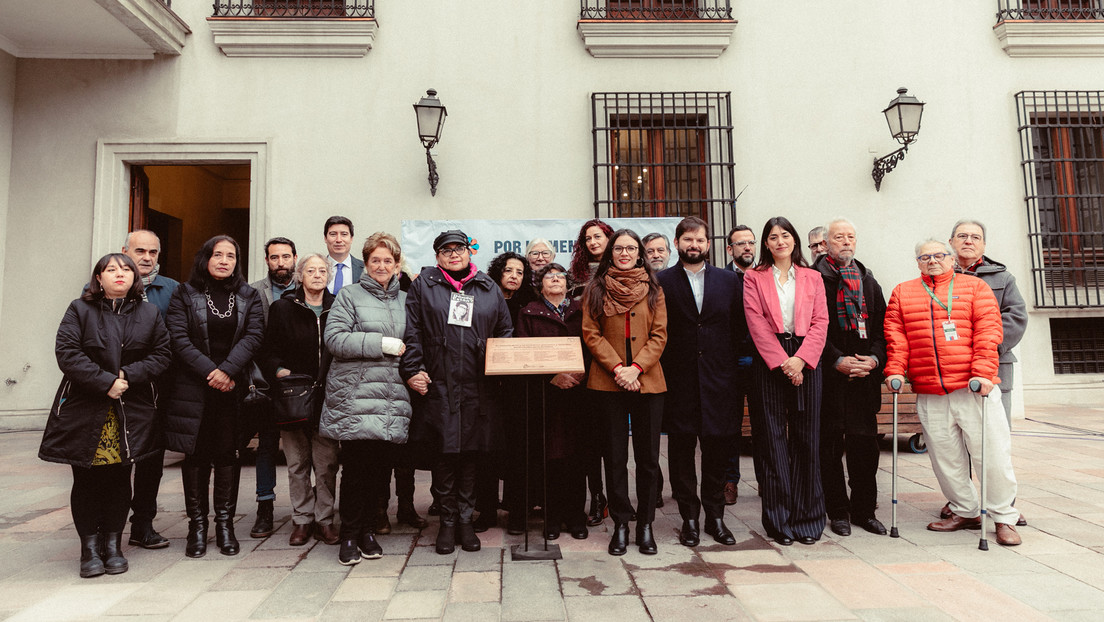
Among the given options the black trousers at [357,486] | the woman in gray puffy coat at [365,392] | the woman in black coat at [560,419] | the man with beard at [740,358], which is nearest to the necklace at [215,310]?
the woman in gray puffy coat at [365,392]

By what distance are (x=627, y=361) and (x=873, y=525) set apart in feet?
6.58

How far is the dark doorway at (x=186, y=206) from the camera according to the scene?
8.41 m

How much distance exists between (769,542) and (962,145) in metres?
7.36

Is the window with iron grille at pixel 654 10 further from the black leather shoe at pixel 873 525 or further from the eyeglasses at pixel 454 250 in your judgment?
the black leather shoe at pixel 873 525

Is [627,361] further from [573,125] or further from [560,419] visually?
[573,125]

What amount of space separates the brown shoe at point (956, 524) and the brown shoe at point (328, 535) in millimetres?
3928

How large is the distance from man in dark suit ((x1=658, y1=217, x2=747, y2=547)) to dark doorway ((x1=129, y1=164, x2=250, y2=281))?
6747 mm

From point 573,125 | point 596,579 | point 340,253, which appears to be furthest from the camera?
point 573,125

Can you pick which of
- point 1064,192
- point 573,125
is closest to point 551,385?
point 573,125

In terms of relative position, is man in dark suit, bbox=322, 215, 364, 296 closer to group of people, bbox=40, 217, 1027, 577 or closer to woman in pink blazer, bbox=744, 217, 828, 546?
group of people, bbox=40, 217, 1027, 577

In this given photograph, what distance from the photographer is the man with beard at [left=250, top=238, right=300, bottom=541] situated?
3.88m

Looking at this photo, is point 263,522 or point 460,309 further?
point 263,522

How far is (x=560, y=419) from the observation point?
3.86m

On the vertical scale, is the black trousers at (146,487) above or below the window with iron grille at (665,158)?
below
